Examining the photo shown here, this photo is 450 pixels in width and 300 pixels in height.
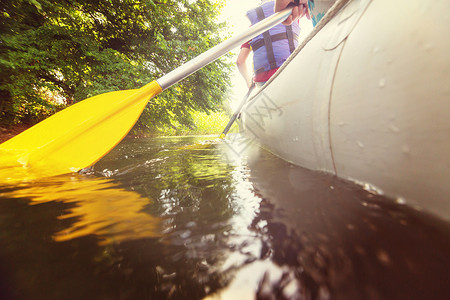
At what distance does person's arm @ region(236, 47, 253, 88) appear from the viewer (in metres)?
3.56

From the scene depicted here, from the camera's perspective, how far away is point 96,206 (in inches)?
27.5

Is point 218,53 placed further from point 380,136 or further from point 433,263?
point 433,263

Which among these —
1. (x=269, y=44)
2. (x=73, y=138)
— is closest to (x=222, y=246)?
(x=73, y=138)

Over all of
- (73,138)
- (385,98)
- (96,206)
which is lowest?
(96,206)

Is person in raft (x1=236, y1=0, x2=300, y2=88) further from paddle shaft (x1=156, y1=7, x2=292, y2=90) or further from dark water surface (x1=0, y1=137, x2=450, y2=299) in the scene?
dark water surface (x1=0, y1=137, x2=450, y2=299)

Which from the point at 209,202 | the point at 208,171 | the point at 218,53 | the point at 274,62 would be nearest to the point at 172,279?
the point at 209,202

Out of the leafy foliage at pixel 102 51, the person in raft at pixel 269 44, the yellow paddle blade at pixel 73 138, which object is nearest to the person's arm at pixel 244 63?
the person in raft at pixel 269 44

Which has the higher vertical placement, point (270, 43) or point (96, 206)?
point (270, 43)

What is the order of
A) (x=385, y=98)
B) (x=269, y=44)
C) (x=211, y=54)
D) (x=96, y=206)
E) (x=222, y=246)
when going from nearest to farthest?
1. (x=222, y=246)
2. (x=385, y=98)
3. (x=96, y=206)
4. (x=211, y=54)
5. (x=269, y=44)

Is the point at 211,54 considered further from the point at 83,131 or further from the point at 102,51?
the point at 102,51

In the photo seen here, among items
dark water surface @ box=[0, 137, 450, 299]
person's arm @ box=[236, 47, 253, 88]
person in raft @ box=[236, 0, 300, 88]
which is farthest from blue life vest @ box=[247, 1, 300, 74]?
dark water surface @ box=[0, 137, 450, 299]

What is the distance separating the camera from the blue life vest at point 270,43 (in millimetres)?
2771

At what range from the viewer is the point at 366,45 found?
63 cm

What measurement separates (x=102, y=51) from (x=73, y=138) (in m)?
3.77
